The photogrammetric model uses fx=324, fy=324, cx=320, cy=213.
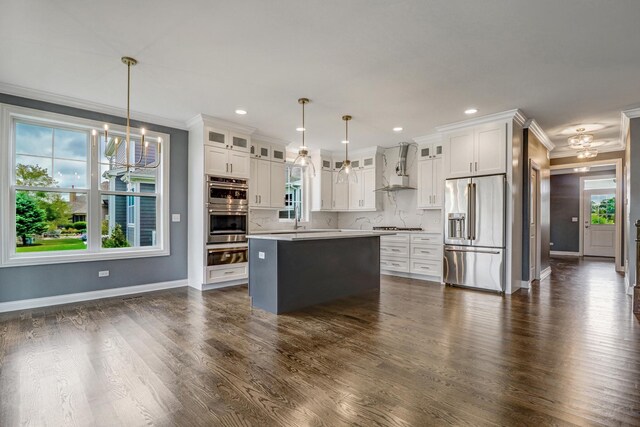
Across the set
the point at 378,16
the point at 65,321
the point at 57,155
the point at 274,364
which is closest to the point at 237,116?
the point at 57,155

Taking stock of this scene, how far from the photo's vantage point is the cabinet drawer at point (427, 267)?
6.05m

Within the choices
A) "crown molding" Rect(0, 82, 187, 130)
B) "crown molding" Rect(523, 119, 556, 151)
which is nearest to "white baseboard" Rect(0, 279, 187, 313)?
"crown molding" Rect(0, 82, 187, 130)

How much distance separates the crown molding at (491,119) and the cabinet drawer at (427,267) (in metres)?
2.45

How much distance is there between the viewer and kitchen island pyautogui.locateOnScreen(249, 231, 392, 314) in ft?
13.0

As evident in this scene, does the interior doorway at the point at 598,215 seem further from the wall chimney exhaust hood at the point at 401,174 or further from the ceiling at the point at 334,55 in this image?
the wall chimney exhaust hood at the point at 401,174

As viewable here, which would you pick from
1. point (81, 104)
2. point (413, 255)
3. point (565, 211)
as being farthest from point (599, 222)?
point (81, 104)

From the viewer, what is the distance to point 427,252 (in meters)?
6.18

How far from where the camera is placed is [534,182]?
5949mm

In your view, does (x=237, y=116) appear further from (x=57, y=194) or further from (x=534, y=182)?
(x=534, y=182)

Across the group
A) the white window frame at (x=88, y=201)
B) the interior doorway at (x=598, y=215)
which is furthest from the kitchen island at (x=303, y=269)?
the interior doorway at (x=598, y=215)

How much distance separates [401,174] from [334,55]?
416 centimetres

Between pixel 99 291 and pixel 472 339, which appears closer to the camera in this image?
pixel 472 339

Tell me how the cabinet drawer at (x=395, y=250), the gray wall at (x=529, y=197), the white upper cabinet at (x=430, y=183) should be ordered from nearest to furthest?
1. the gray wall at (x=529, y=197)
2. the white upper cabinet at (x=430, y=183)
3. the cabinet drawer at (x=395, y=250)

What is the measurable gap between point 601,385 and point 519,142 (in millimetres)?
4090
